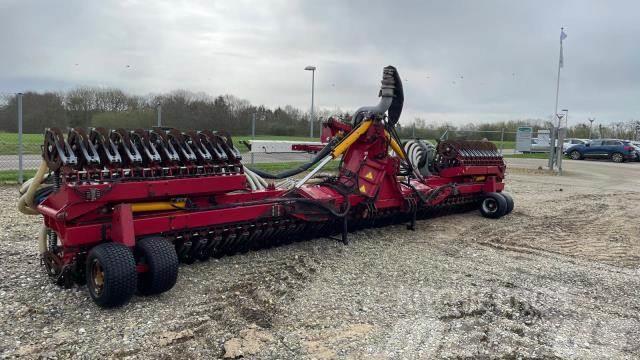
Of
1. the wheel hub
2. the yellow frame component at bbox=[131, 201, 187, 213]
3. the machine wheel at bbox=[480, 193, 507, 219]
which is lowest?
the wheel hub

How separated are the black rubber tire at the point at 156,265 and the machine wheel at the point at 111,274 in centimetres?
20

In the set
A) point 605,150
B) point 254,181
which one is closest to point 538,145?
point 605,150

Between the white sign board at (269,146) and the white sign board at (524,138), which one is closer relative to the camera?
the white sign board at (269,146)

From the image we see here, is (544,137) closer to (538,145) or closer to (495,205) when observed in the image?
(538,145)

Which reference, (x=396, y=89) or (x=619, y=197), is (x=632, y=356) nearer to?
(x=396, y=89)

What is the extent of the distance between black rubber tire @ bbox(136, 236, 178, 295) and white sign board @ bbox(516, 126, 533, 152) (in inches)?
1127

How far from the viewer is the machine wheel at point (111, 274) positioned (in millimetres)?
3910

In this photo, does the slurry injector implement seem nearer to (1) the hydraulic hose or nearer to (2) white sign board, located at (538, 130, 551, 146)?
(1) the hydraulic hose

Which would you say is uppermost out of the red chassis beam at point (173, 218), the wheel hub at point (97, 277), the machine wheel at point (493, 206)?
the red chassis beam at point (173, 218)

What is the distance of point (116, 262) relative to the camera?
13.0ft

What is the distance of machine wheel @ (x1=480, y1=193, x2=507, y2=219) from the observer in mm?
8703

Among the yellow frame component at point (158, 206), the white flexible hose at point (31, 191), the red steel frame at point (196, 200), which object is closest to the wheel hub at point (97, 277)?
the red steel frame at point (196, 200)

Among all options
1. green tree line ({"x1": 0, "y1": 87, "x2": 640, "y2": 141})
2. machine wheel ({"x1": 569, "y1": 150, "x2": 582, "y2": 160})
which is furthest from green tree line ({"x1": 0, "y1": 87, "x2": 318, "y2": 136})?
machine wheel ({"x1": 569, "y1": 150, "x2": 582, "y2": 160})

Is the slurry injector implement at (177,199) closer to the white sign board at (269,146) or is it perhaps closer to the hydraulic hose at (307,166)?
the hydraulic hose at (307,166)
